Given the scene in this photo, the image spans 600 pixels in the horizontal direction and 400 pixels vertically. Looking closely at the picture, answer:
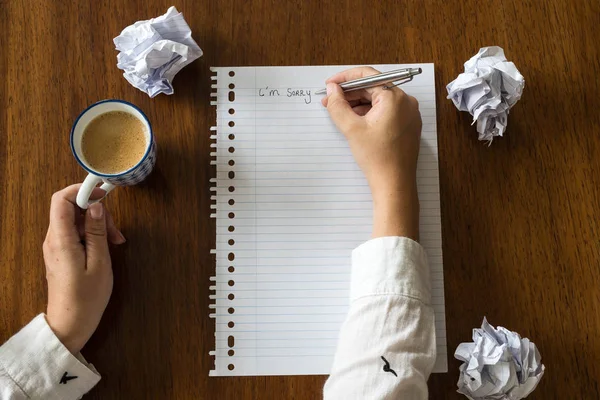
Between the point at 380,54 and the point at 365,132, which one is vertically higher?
the point at 380,54

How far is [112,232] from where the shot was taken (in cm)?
68

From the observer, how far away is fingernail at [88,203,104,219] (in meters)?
0.66

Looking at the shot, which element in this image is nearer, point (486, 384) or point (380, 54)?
point (486, 384)

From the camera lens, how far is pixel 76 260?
2.15ft

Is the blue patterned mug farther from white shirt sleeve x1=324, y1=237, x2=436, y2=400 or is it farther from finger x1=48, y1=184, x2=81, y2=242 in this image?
white shirt sleeve x1=324, y1=237, x2=436, y2=400

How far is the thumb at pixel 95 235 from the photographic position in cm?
66

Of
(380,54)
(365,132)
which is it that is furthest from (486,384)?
(380,54)

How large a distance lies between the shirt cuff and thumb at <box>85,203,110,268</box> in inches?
Answer: 12.6

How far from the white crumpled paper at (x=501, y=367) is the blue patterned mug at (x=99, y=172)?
1.50 ft

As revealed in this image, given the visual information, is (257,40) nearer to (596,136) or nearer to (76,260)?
(76,260)

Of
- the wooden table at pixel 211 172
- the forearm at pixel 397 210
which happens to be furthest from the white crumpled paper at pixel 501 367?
the forearm at pixel 397 210

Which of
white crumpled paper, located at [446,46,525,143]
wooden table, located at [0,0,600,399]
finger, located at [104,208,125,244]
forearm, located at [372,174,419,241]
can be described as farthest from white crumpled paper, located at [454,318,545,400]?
finger, located at [104,208,125,244]

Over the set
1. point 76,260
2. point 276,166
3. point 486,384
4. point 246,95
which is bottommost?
point 486,384

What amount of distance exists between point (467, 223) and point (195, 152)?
0.38 meters
